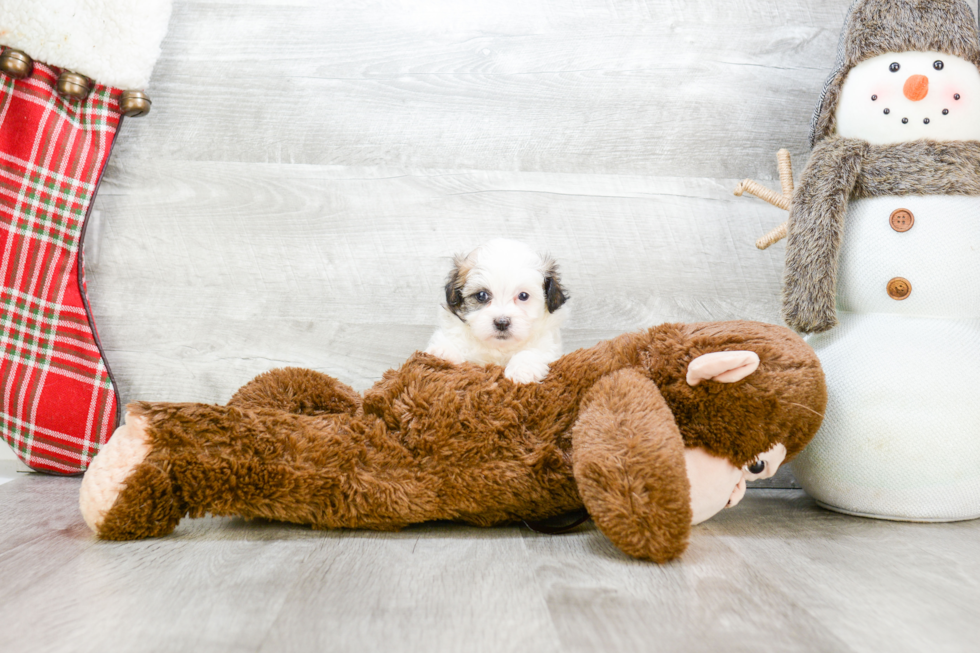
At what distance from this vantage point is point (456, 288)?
1.47m

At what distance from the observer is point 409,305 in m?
1.69

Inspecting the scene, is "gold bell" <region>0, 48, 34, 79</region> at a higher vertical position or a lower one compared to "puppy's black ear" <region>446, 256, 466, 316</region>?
higher

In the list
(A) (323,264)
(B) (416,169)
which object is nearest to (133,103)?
(A) (323,264)

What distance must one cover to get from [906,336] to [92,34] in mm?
1864

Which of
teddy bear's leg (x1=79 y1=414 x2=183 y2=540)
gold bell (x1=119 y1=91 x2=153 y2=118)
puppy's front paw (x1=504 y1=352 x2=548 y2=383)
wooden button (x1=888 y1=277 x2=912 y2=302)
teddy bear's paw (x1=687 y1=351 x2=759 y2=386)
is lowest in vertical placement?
teddy bear's leg (x1=79 y1=414 x2=183 y2=540)

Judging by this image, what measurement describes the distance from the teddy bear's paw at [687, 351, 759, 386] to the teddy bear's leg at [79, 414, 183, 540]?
899mm

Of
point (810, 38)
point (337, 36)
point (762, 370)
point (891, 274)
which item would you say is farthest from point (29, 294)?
point (810, 38)

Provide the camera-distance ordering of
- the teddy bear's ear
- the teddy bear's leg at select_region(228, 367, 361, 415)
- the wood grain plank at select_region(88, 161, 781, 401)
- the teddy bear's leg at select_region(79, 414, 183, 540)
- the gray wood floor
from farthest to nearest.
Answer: the wood grain plank at select_region(88, 161, 781, 401)
the teddy bear's leg at select_region(228, 367, 361, 415)
the teddy bear's leg at select_region(79, 414, 183, 540)
the teddy bear's ear
the gray wood floor

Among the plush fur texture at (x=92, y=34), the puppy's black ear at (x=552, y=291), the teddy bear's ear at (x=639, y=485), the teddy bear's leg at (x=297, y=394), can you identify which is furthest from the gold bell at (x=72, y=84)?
the teddy bear's ear at (x=639, y=485)

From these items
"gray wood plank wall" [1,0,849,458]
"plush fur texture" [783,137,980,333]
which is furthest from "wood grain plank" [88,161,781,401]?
"plush fur texture" [783,137,980,333]

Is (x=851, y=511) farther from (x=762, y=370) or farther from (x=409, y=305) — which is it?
(x=409, y=305)

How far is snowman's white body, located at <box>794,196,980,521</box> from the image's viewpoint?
1.27m

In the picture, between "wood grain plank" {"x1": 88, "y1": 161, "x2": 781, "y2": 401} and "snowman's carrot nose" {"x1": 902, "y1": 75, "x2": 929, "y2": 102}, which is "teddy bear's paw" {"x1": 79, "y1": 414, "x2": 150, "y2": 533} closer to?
"wood grain plank" {"x1": 88, "y1": 161, "x2": 781, "y2": 401}

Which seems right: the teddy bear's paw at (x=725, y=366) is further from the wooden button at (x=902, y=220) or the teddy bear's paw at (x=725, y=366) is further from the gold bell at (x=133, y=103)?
the gold bell at (x=133, y=103)
